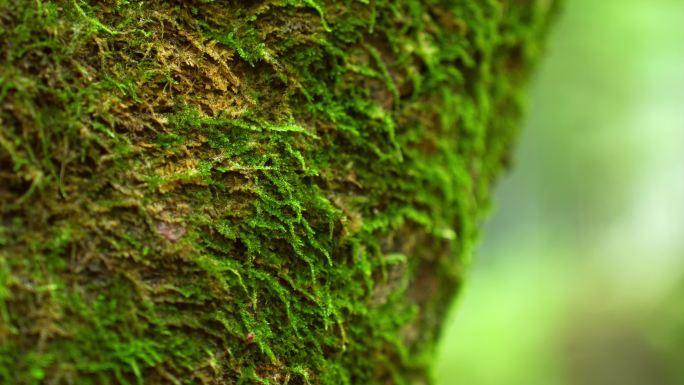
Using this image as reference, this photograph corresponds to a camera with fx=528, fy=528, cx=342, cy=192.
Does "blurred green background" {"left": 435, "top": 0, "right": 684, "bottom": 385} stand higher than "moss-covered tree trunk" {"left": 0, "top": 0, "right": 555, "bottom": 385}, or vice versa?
"blurred green background" {"left": 435, "top": 0, "right": 684, "bottom": 385}

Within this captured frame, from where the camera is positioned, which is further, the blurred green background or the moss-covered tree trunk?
the blurred green background

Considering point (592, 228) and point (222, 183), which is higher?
point (592, 228)

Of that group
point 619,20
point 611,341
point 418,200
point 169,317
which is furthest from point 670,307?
point 169,317

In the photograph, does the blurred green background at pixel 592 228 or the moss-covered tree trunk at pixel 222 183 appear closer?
the moss-covered tree trunk at pixel 222 183

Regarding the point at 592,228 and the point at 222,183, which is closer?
the point at 222,183
